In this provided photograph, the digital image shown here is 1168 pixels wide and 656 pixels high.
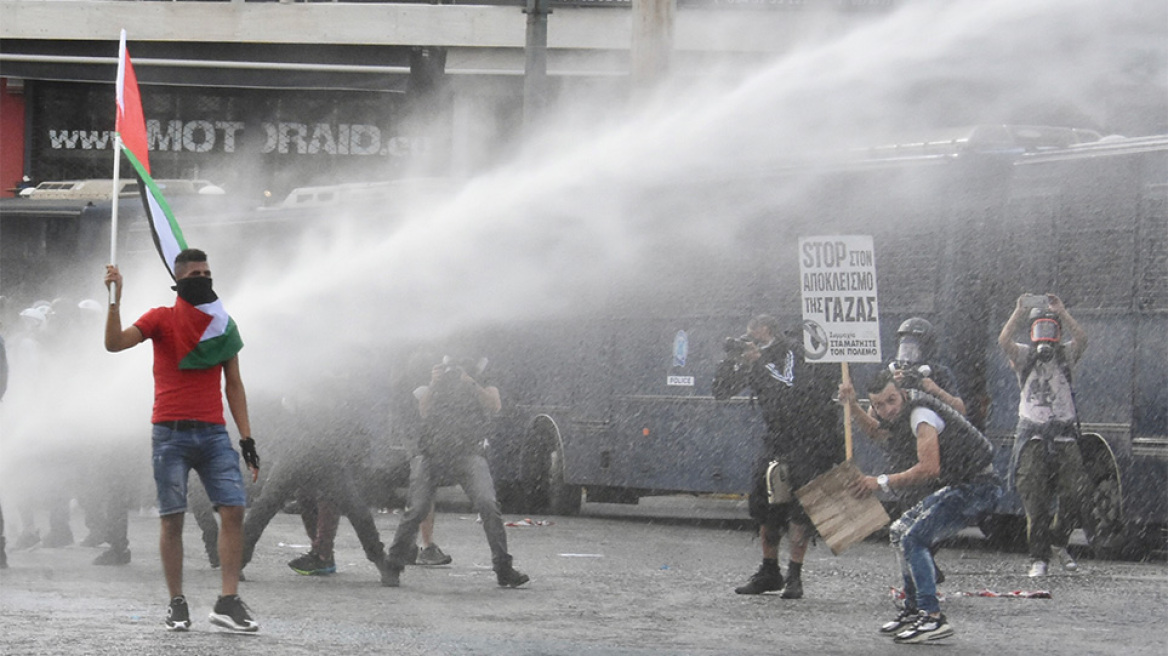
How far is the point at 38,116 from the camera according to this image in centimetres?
2942

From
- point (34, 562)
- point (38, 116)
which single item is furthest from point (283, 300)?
point (38, 116)

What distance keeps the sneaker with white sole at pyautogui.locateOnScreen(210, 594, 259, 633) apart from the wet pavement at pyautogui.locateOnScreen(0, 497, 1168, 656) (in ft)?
0.20

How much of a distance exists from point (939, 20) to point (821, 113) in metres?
1.67

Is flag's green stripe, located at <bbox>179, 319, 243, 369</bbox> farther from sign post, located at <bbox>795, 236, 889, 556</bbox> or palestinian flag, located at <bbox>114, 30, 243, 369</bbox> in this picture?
sign post, located at <bbox>795, 236, 889, 556</bbox>

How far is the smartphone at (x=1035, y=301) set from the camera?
11.8 metres

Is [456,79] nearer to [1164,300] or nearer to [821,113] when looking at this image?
[821,113]

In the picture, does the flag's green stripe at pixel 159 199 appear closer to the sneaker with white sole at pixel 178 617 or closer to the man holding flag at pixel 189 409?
the man holding flag at pixel 189 409

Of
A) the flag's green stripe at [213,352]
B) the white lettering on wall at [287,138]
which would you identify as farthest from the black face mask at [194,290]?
the white lettering on wall at [287,138]

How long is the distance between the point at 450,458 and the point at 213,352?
103 inches

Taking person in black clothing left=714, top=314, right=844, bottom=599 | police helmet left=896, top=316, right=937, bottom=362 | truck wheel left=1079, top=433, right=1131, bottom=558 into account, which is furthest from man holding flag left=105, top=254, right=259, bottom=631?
truck wheel left=1079, top=433, right=1131, bottom=558

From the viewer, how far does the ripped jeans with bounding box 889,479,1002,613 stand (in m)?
8.34

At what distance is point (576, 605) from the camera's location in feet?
31.7

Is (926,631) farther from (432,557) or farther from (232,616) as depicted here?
(432,557)

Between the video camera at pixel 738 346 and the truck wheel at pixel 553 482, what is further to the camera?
the truck wheel at pixel 553 482
